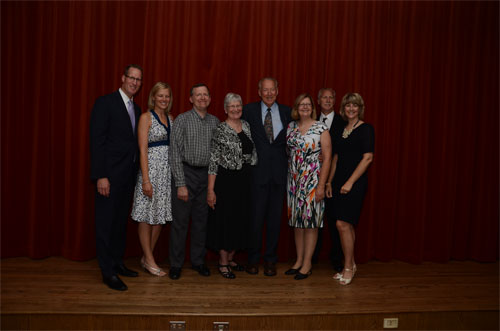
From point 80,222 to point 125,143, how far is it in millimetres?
1221

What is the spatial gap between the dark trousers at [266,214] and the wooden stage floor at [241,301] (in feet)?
0.74

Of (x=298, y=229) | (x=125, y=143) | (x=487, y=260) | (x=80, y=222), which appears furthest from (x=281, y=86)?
(x=487, y=260)

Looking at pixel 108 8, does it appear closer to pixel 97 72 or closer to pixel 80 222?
pixel 97 72

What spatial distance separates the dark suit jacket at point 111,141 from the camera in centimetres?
257

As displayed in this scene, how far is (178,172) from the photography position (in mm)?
2750

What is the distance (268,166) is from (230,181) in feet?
1.12

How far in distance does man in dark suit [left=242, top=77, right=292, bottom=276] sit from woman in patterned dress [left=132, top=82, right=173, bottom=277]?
2.27 ft

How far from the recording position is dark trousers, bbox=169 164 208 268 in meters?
2.85

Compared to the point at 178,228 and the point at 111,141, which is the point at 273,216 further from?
the point at 111,141

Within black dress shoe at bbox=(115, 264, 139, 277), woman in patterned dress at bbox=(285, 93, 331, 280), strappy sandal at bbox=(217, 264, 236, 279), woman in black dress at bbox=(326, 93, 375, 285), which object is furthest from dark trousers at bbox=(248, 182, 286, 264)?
black dress shoe at bbox=(115, 264, 139, 277)

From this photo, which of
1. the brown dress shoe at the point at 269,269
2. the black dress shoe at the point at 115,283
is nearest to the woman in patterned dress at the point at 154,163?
the black dress shoe at the point at 115,283

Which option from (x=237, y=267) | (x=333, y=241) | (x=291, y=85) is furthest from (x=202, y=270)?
(x=291, y=85)

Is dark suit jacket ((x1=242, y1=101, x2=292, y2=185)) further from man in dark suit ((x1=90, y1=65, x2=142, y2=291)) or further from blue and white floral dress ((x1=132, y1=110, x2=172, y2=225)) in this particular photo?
man in dark suit ((x1=90, y1=65, x2=142, y2=291))

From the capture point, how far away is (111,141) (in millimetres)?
2646
